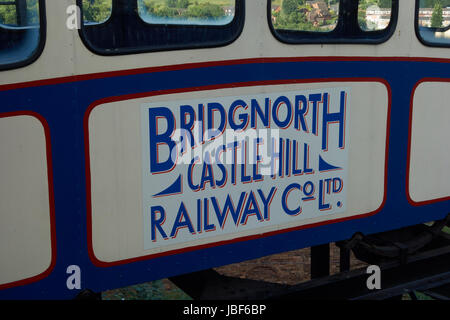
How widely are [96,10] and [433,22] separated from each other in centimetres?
229

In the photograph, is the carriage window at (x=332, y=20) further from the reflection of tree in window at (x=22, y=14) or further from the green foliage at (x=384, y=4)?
the reflection of tree in window at (x=22, y=14)

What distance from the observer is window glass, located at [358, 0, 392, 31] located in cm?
394

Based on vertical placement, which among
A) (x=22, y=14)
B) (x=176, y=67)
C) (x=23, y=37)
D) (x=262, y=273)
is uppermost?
(x=22, y=14)

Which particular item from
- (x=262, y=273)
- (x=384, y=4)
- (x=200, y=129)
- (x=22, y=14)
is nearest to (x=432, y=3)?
(x=384, y=4)

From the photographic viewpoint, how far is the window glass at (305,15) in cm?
Answer: 360

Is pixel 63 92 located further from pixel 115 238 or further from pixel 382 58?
pixel 382 58

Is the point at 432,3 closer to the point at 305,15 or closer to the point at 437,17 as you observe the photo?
the point at 437,17

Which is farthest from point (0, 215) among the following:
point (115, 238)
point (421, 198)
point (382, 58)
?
point (421, 198)

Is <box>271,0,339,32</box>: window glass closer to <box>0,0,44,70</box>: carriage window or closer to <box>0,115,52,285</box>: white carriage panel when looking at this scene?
<box>0,0,44,70</box>: carriage window

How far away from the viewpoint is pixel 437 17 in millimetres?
4242

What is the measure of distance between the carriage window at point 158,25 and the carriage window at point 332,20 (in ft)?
0.90

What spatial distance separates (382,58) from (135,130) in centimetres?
171

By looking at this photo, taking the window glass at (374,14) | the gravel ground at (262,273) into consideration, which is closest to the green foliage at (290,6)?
the window glass at (374,14)

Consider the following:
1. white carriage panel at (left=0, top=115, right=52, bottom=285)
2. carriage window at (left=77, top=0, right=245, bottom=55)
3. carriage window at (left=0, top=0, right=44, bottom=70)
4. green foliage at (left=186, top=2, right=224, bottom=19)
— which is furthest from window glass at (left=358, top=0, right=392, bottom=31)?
white carriage panel at (left=0, top=115, right=52, bottom=285)
